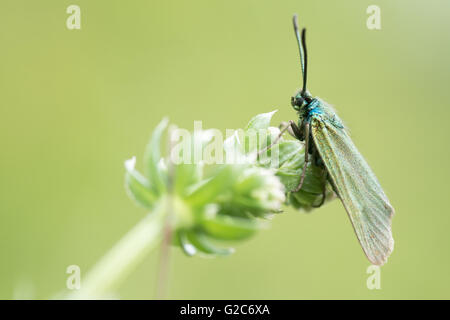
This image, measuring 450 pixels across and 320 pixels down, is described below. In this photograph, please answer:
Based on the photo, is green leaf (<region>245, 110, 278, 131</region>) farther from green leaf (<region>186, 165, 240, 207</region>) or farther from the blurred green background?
the blurred green background

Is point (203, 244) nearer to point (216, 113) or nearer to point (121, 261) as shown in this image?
point (121, 261)

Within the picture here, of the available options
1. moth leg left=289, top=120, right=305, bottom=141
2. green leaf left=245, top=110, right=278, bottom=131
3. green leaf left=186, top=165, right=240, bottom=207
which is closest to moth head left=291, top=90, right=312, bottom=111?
moth leg left=289, top=120, right=305, bottom=141

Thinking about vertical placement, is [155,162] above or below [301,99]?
below

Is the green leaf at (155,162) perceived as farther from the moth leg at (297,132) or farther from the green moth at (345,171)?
the moth leg at (297,132)

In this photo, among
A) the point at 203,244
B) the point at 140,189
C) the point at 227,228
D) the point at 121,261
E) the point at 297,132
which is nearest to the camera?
the point at 121,261

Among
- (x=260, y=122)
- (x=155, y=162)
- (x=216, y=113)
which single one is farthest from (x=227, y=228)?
(x=216, y=113)
